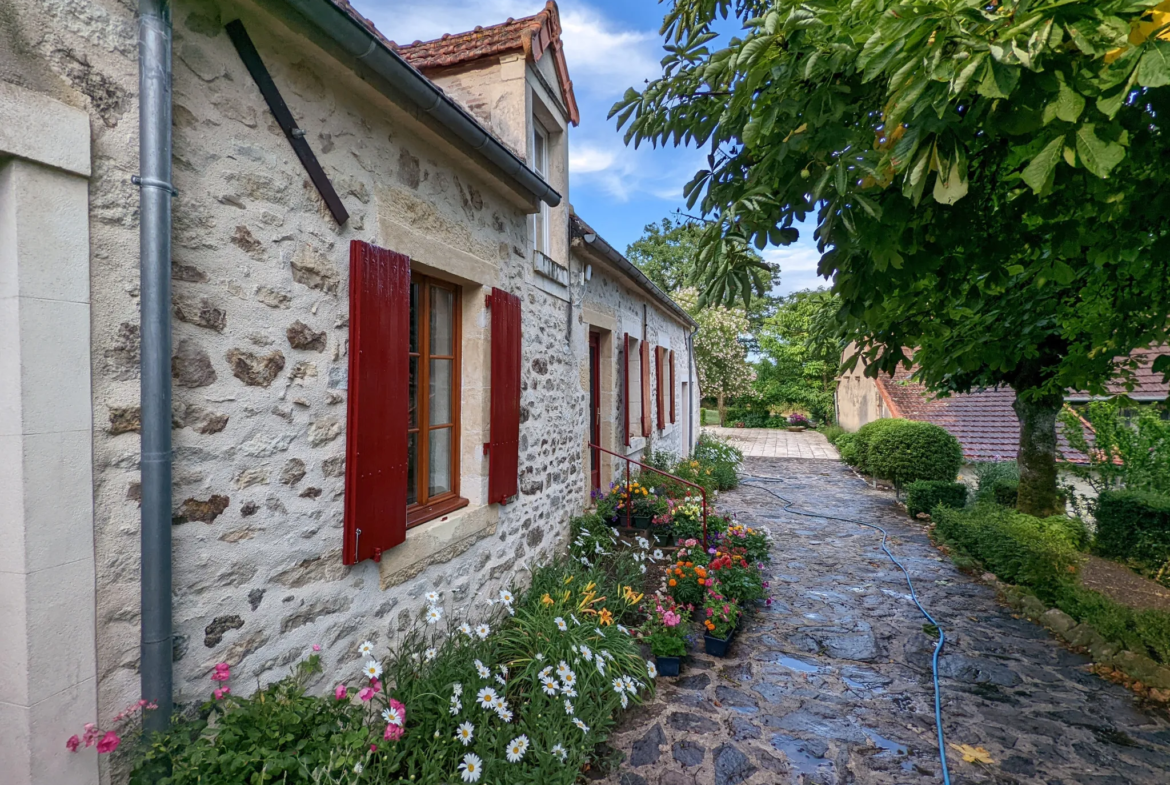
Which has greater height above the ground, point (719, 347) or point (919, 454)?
point (719, 347)

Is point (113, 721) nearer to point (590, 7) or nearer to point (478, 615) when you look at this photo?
point (478, 615)

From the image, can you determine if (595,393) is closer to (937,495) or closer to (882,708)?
(882,708)

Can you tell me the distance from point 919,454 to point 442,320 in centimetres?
927

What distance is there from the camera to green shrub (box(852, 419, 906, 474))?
1073 centimetres

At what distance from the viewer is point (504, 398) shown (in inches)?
146

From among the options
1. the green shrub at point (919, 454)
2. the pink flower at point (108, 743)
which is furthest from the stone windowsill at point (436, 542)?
the green shrub at point (919, 454)

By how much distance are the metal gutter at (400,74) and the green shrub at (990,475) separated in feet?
26.6

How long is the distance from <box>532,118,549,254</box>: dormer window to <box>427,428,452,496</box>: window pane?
6.05 feet

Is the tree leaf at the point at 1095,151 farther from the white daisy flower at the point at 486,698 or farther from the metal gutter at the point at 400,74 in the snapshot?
the white daisy flower at the point at 486,698

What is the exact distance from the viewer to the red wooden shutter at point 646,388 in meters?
8.30

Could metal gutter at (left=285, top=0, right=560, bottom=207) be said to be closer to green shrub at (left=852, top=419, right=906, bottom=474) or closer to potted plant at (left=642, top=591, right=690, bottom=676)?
potted plant at (left=642, top=591, right=690, bottom=676)

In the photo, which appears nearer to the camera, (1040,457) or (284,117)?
(284,117)

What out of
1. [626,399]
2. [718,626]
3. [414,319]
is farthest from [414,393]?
[626,399]

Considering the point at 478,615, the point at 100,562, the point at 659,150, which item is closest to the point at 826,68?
the point at 659,150
